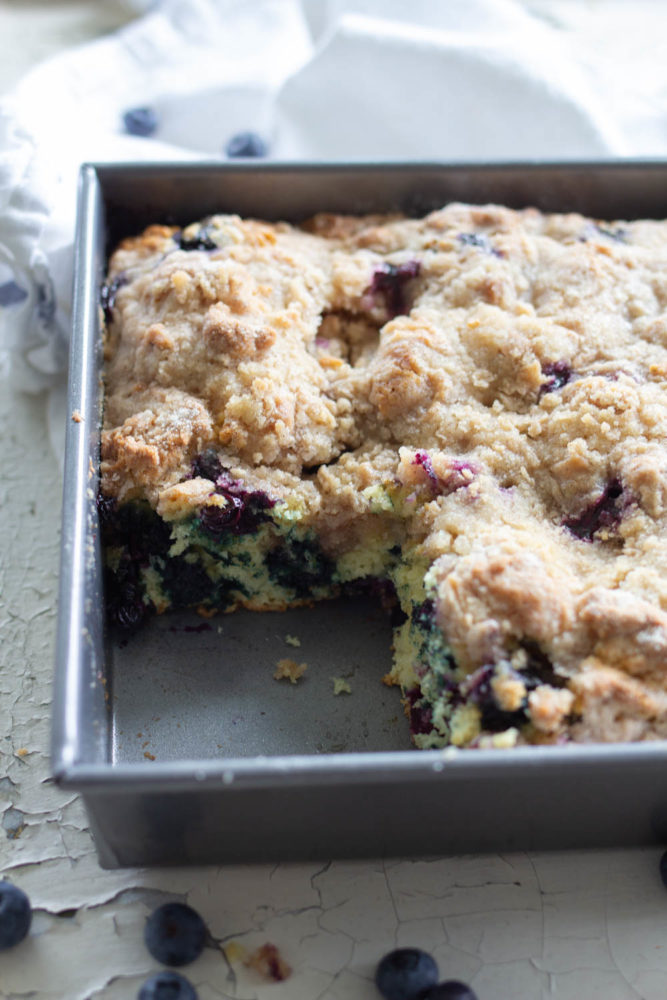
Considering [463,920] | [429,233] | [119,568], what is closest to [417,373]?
[429,233]

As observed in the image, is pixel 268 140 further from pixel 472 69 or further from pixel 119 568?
pixel 119 568

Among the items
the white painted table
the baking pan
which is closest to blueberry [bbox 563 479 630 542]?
the baking pan

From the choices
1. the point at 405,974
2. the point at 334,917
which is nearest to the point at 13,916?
the point at 334,917

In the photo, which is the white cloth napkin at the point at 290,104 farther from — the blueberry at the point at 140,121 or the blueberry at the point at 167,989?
the blueberry at the point at 167,989

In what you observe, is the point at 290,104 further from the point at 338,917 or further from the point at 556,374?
the point at 338,917

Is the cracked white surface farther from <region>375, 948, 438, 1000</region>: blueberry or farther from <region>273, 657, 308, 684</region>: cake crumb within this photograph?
<region>273, 657, 308, 684</region>: cake crumb

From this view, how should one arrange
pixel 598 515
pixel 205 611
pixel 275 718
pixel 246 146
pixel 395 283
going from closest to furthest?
1. pixel 598 515
2. pixel 275 718
3. pixel 205 611
4. pixel 395 283
5. pixel 246 146
